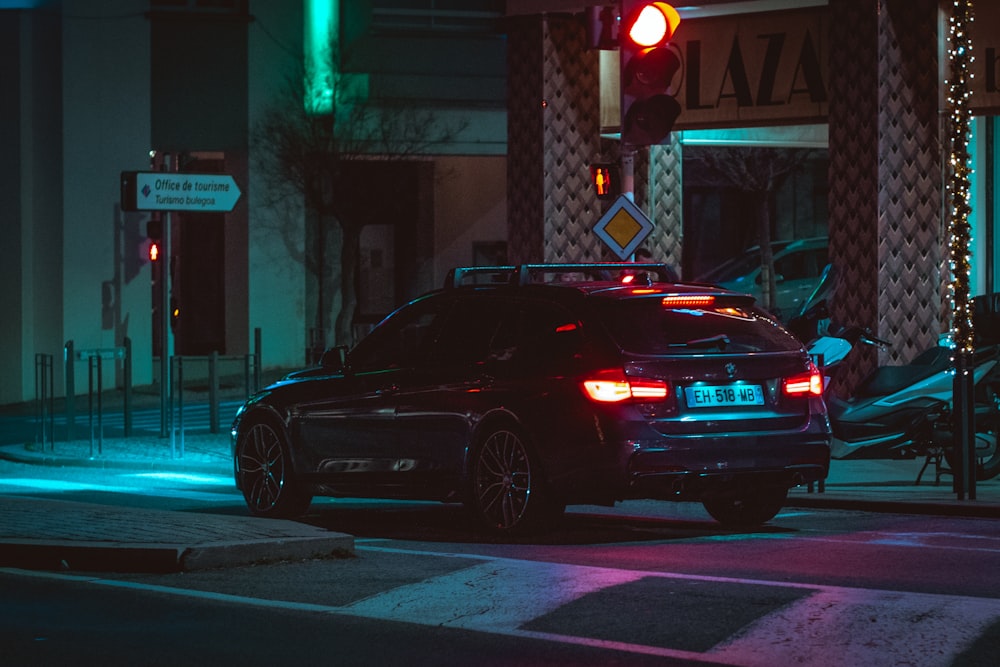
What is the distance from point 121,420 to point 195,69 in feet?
28.2

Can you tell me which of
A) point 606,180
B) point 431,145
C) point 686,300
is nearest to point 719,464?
Result: point 686,300

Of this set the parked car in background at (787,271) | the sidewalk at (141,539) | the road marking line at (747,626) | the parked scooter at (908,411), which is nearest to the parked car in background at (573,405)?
the sidewalk at (141,539)

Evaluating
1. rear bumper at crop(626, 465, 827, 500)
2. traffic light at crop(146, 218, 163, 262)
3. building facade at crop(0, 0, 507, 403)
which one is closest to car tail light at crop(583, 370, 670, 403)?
rear bumper at crop(626, 465, 827, 500)

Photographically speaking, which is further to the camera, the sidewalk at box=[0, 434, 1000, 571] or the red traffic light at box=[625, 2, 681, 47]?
the red traffic light at box=[625, 2, 681, 47]

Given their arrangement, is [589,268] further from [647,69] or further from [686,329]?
[647,69]

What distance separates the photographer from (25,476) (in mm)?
18141

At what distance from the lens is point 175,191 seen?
21.6 m

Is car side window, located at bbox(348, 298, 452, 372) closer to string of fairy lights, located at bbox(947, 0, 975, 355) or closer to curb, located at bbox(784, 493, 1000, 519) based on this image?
curb, located at bbox(784, 493, 1000, 519)

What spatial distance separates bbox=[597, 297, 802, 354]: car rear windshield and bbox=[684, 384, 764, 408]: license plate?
0.23 metres

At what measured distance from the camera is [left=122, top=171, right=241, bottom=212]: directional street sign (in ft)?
70.3

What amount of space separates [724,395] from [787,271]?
66.9 feet

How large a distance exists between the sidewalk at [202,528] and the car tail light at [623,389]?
1.65 m

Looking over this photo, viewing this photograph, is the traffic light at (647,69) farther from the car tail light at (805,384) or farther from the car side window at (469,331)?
the car tail light at (805,384)

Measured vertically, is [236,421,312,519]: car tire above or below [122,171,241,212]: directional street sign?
below
